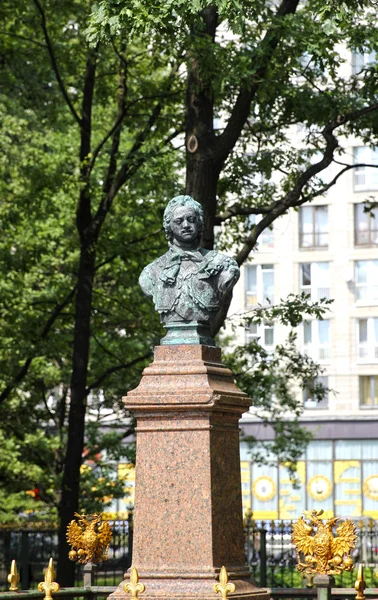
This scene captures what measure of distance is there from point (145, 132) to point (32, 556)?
9.43 meters

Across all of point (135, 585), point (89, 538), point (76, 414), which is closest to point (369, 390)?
point (76, 414)

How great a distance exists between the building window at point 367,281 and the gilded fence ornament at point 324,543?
1624 inches

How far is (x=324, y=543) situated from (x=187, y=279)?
2637 millimetres

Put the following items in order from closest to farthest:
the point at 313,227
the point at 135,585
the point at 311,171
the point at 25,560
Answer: the point at 135,585, the point at 311,171, the point at 25,560, the point at 313,227

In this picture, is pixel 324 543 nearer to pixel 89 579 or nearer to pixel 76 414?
pixel 89 579

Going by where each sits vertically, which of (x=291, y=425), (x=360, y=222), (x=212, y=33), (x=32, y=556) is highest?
(x=360, y=222)

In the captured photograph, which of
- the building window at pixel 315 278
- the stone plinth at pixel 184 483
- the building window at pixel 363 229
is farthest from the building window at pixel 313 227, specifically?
the stone plinth at pixel 184 483

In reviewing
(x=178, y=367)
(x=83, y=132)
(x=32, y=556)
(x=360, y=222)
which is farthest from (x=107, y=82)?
(x=360, y=222)

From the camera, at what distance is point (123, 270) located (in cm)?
2772

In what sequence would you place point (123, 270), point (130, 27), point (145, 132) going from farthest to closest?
point (123, 270)
point (145, 132)
point (130, 27)

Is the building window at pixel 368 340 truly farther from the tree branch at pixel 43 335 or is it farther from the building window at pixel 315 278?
the tree branch at pixel 43 335

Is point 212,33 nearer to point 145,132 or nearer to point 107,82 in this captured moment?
point 145,132

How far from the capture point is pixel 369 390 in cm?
5212

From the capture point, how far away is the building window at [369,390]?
5194 cm
